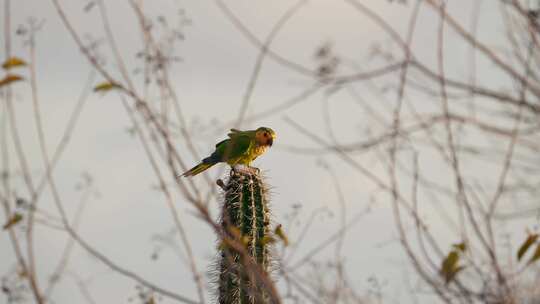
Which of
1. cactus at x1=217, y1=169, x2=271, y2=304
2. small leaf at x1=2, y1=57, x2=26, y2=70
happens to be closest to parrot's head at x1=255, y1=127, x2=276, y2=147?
cactus at x1=217, y1=169, x2=271, y2=304

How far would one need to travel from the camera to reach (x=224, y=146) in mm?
7879

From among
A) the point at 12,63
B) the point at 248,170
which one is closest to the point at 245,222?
the point at 248,170

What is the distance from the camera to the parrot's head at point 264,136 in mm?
7871

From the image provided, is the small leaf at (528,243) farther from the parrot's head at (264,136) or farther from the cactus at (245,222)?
the parrot's head at (264,136)

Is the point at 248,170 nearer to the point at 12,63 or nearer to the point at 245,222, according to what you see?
the point at 245,222

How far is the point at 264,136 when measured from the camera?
7930 millimetres

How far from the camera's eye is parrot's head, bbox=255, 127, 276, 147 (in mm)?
7871

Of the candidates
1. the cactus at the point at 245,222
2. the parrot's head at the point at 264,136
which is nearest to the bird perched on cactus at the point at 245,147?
the parrot's head at the point at 264,136

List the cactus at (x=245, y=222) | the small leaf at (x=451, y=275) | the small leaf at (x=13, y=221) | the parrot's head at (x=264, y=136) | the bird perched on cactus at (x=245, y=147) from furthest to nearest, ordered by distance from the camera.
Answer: the parrot's head at (x=264, y=136) → the bird perched on cactus at (x=245, y=147) → the cactus at (x=245, y=222) → the small leaf at (x=451, y=275) → the small leaf at (x=13, y=221)

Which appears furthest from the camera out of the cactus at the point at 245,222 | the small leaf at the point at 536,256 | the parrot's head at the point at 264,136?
the parrot's head at the point at 264,136

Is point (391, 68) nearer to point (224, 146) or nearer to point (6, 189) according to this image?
point (6, 189)

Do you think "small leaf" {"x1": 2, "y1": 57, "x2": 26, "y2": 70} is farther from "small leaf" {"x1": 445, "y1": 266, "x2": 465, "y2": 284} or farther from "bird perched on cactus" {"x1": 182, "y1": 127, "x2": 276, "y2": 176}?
"bird perched on cactus" {"x1": 182, "y1": 127, "x2": 276, "y2": 176}

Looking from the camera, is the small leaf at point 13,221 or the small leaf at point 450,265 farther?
the small leaf at point 450,265

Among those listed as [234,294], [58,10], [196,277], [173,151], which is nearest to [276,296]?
[196,277]
